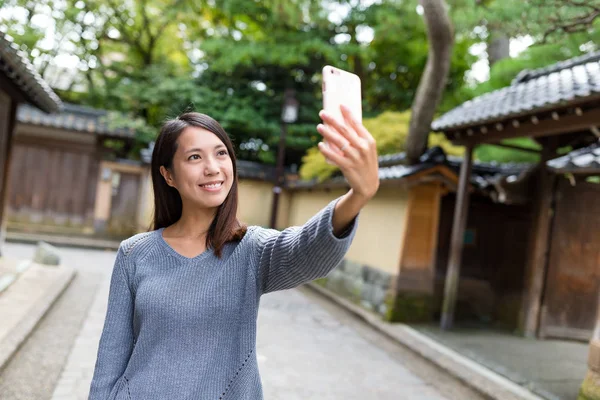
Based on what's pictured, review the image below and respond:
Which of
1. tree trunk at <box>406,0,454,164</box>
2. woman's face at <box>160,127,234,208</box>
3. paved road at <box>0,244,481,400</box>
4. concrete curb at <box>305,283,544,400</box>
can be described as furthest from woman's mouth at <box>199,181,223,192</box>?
tree trunk at <box>406,0,454,164</box>

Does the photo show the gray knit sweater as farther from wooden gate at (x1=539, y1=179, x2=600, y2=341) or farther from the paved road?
wooden gate at (x1=539, y1=179, x2=600, y2=341)

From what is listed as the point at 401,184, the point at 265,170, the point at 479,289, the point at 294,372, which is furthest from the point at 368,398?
the point at 265,170

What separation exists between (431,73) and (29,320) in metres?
6.40

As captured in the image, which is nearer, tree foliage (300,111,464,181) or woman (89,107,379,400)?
woman (89,107,379,400)

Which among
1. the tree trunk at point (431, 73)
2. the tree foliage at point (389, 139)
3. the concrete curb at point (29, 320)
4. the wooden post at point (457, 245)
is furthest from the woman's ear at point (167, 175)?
the tree foliage at point (389, 139)

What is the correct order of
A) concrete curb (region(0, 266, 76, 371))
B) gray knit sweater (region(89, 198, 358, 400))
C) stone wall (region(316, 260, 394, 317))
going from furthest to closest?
1. stone wall (region(316, 260, 394, 317))
2. concrete curb (region(0, 266, 76, 371))
3. gray knit sweater (region(89, 198, 358, 400))

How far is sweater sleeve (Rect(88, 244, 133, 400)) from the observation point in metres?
1.54

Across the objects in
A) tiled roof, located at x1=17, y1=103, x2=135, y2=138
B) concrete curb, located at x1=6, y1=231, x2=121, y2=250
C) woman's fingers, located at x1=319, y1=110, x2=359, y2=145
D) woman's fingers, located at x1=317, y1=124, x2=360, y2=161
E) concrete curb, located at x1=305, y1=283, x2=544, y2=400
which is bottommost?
concrete curb, located at x1=6, y1=231, x2=121, y2=250

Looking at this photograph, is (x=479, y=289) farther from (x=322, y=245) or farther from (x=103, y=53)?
(x=103, y=53)

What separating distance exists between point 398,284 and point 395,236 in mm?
906

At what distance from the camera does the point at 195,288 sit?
1513 millimetres

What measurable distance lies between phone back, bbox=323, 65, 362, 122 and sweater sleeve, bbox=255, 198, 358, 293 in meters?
0.22

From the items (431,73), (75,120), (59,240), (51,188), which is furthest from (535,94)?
(51,188)

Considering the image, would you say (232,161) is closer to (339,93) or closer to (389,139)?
(339,93)
